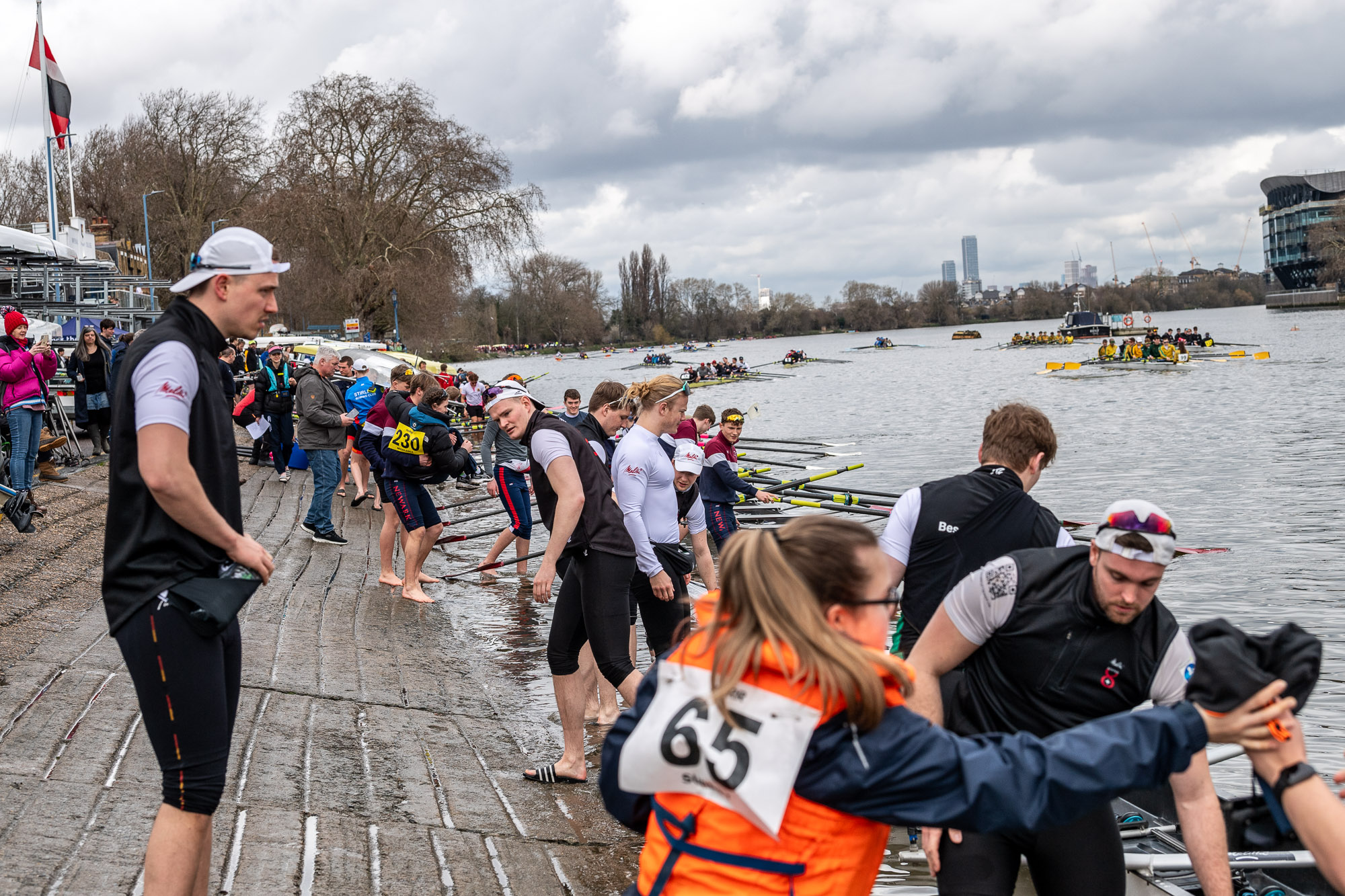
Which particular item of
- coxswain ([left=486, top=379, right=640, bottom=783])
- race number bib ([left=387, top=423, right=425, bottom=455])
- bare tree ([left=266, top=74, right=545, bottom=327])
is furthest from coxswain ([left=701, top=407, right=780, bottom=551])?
bare tree ([left=266, top=74, right=545, bottom=327])

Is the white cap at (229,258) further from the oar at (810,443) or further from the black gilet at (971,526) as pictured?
the oar at (810,443)

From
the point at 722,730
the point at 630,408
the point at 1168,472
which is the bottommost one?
the point at 1168,472

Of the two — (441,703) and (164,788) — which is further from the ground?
(164,788)

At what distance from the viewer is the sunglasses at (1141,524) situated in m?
2.88

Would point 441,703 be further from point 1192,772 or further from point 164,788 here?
point 1192,772

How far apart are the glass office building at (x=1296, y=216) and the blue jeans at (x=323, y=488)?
151 meters

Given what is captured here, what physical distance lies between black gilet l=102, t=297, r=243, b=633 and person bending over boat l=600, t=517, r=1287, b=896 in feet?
5.08

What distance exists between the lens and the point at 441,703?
6648mm

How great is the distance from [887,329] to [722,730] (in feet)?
646

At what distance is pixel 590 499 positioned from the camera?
5.27 m

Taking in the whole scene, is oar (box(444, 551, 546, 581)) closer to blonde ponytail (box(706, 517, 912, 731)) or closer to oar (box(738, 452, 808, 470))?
oar (box(738, 452, 808, 470))

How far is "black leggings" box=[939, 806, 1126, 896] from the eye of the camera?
3.15 m

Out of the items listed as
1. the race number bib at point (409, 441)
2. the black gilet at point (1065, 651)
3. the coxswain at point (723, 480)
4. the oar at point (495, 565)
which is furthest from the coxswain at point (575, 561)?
the oar at point (495, 565)

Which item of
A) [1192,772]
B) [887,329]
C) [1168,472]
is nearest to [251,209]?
[1168,472]
